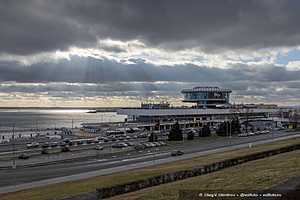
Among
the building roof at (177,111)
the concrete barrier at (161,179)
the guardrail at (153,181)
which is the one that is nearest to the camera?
the guardrail at (153,181)

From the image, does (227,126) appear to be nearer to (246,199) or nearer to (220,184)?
(220,184)

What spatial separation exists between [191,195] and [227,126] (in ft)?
342

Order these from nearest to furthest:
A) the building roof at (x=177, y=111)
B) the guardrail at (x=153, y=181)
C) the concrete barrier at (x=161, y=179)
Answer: the guardrail at (x=153, y=181)
the concrete barrier at (x=161, y=179)
the building roof at (x=177, y=111)

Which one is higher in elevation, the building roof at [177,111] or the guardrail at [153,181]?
the building roof at [177,111]

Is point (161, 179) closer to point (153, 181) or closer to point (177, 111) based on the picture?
point (153, 181)

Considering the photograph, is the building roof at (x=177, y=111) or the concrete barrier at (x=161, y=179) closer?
the concrete barrier at (x=161, y=179)

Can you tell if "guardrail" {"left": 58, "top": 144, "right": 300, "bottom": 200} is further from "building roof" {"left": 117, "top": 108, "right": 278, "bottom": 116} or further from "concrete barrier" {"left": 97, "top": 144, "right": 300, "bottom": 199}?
"building roof" {"left": 117, "top": 108, "right": 278, "bottom": 116}

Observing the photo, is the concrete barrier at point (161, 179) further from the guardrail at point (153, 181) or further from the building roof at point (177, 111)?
the building roof at point (177, 111)

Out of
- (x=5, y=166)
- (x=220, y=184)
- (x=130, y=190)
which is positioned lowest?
(x=5, y=166)

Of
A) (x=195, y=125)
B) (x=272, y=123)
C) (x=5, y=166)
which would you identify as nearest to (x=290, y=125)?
(x=272, y=123)

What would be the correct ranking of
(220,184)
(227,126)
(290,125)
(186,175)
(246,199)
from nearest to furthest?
(246,199) → (220,184) → (186,175) → (227,126) → (290,125)

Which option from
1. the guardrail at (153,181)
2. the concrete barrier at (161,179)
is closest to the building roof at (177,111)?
the concrete barrier at (161,179)

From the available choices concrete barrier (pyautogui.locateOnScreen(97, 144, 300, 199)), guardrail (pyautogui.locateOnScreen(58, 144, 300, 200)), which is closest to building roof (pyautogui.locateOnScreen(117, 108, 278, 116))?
concrete barrier (pyautogui.locateOnScreen(97, 144, 300, 199))

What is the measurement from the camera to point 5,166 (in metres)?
57.5
